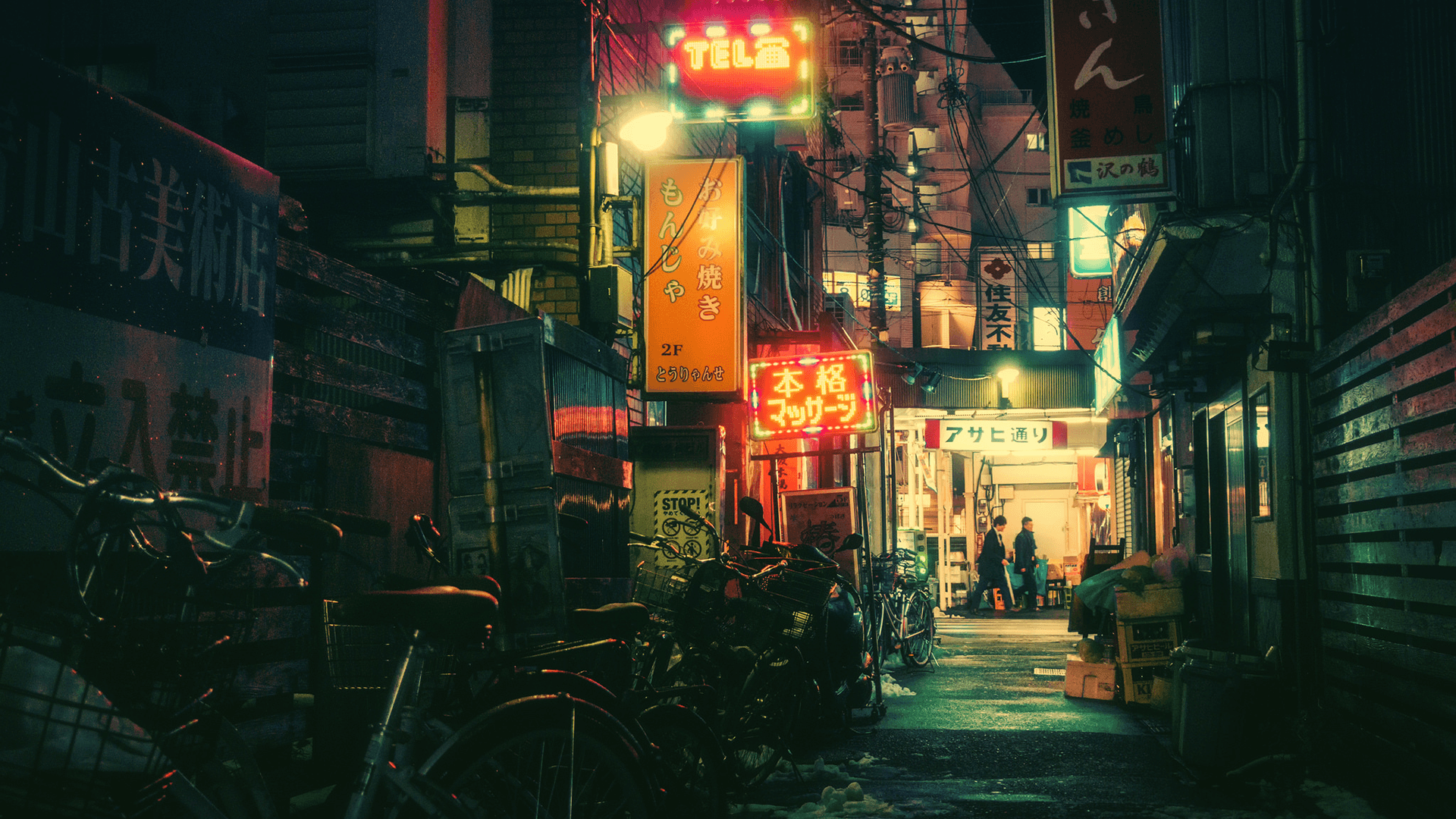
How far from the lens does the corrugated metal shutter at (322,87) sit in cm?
1051

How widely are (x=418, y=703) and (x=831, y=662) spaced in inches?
258

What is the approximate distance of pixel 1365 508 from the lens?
720 cm

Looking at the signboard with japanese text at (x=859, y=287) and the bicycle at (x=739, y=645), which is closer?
the bicycle at (x=739, y=645)

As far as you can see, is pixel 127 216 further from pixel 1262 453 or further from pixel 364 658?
pixel 1262 453

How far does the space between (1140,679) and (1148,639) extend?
0.41 m

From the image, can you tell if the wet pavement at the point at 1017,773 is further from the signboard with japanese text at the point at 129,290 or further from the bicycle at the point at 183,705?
the signboard with japanese text at the point at 129,290

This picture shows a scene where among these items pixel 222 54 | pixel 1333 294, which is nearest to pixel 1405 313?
pixel 1333 294

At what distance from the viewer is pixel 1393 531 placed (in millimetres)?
6438

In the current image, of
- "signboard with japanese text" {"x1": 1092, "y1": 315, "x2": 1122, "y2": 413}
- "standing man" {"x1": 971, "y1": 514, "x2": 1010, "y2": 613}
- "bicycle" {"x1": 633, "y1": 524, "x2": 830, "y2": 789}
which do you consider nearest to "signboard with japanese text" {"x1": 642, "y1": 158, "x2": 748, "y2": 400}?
"bicycle" {"x1": 633, "y1": 524, "x2": 830, "y2": 789}

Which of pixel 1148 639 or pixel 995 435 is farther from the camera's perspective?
pixel 995 435

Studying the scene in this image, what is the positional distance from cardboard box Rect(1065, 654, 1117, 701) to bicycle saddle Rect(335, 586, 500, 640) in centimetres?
992

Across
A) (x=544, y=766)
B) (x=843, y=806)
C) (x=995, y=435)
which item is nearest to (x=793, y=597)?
(x=843, y=806)

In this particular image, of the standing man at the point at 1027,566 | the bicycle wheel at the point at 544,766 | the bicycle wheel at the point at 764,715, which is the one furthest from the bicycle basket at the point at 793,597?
the standing man at the point at 1027,566

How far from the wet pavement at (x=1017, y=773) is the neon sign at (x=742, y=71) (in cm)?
625
